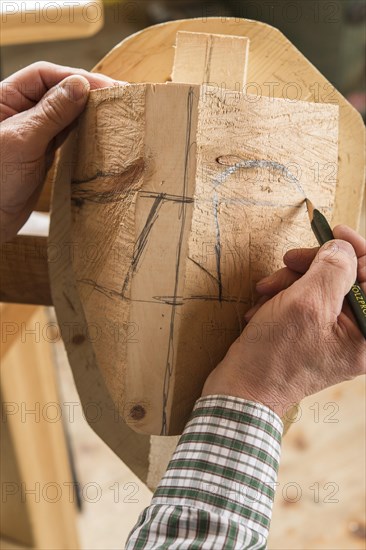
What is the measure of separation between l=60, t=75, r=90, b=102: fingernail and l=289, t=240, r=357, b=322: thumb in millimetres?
343

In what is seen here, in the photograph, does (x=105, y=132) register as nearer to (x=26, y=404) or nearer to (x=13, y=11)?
(x=13, y=11)

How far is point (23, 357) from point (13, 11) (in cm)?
63

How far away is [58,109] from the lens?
735 mm

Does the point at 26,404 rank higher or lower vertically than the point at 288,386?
lower

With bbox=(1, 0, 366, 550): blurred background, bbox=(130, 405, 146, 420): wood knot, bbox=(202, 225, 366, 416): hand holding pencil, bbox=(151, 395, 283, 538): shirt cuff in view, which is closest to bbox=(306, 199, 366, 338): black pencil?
bbox=(202, 225, 366, 416): hand holding pencil

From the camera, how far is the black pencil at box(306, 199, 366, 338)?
2.10ft

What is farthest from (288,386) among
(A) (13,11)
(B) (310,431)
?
(B) (310,431)

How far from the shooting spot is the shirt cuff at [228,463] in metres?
0.60

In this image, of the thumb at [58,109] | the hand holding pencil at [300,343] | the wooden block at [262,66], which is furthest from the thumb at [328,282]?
the thumb at [58,109]

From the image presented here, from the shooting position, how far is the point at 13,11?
1064 mm

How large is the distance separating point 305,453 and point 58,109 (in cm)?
121

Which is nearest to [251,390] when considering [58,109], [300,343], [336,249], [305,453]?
[300,343]

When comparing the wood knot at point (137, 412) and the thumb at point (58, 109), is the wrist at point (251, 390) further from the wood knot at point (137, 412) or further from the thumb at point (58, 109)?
the thumb at point (58, 109)

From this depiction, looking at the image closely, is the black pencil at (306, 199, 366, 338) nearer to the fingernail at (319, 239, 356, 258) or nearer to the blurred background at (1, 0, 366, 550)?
the fingernail at (319, 239, 356, 258)
